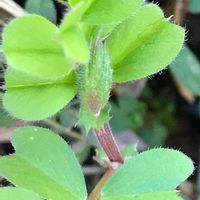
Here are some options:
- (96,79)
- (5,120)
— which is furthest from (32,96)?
(5,120)

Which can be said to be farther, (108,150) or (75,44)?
(108,150)

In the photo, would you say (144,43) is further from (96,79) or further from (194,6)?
(194,6)

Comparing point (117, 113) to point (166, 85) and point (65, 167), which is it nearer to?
point (166, 85)

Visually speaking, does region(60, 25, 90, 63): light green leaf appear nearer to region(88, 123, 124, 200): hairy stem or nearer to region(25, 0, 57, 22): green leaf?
region(88, 123, 124, 200): hairy stem

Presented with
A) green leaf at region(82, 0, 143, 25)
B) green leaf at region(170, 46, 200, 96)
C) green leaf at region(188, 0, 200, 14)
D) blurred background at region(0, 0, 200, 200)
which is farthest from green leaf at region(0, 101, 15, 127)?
green leaf at region(188, 0, 200, 14)

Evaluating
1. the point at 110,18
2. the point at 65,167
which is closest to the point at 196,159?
the point at 65,167

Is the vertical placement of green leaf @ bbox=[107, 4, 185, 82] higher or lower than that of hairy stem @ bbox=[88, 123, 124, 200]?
higher
